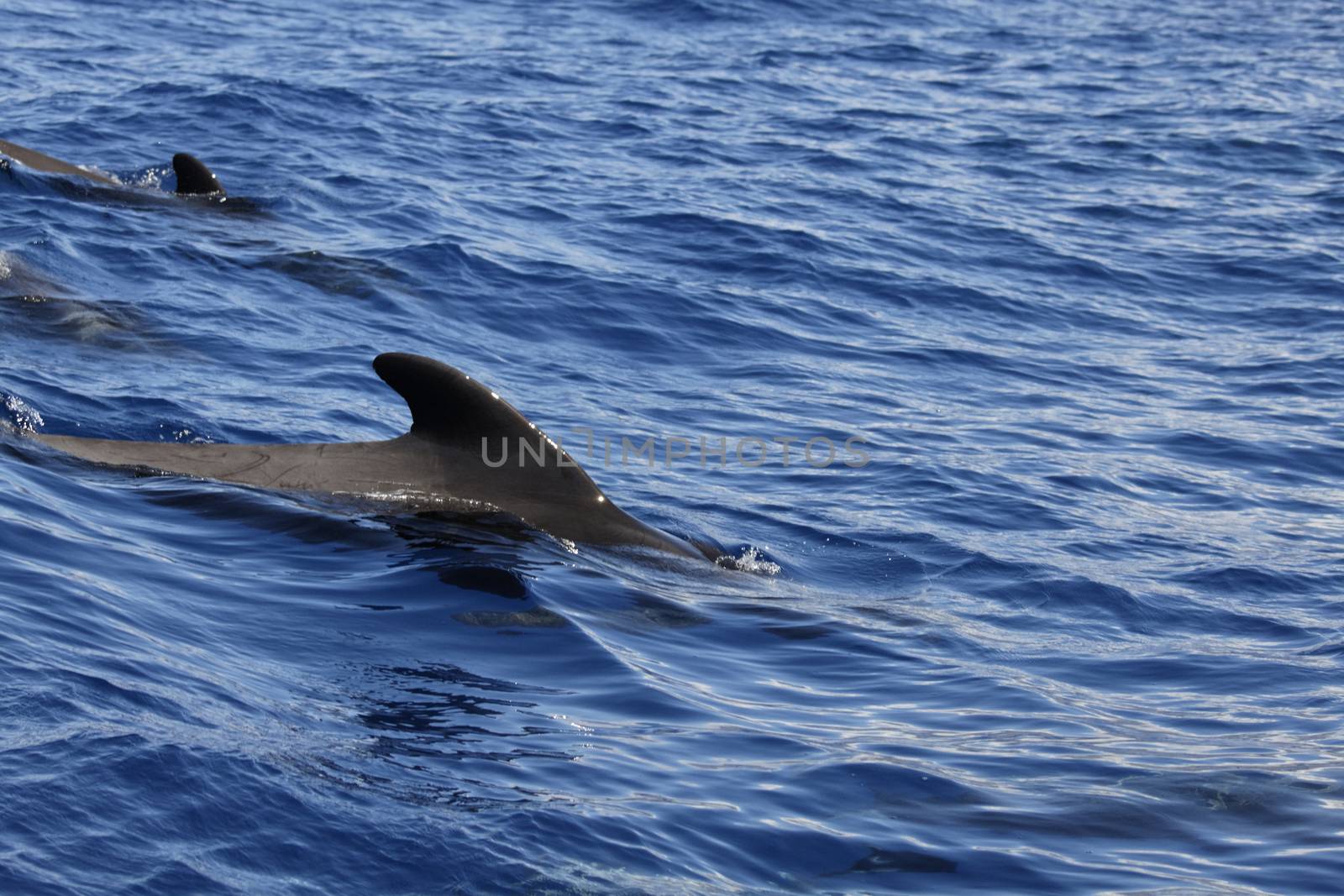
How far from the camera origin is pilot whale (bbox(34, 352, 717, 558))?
894 centimetres

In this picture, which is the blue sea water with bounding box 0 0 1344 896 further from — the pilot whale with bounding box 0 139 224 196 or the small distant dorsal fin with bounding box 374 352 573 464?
the small distant dorsal fin with bounding box 374 352 573 464

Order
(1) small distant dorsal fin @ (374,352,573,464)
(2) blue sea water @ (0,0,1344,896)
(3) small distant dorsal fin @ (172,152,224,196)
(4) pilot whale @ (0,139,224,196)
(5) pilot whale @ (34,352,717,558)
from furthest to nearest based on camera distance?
(3) small distant dorsal fin @ (172,152,224,196) < (4) pilot whale @ (0,139,224,196) < (5) pilot whale @ (34,352,717,558) < (1) small distant dorsal fin @ (374,352,573,464) < (2) blue sea water @ (0,0,1344,896)

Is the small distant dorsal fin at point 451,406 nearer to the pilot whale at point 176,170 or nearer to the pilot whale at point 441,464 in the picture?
the pilot whale at point 441,464

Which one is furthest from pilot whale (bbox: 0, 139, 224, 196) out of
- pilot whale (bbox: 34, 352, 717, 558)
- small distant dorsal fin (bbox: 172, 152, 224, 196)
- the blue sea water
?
pilot whale (bbox: 34, 352, 717, 558)

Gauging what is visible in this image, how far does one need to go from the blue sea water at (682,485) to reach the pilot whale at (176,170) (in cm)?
19

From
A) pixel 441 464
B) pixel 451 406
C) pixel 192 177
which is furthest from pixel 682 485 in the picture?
pixel 192 177

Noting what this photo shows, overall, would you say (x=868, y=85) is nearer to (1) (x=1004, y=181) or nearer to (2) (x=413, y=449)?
(1) (x=1004, y=181)

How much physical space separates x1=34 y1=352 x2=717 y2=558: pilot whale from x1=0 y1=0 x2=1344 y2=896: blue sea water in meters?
0.20

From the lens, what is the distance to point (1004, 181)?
24.4m

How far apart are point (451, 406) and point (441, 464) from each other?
0.46 m

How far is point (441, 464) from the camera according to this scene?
9203mm

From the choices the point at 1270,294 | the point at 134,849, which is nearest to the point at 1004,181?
the point at 1270,294

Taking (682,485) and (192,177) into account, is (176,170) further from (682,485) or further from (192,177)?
(682,485)

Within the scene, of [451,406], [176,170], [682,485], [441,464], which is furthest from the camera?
[176,170]
